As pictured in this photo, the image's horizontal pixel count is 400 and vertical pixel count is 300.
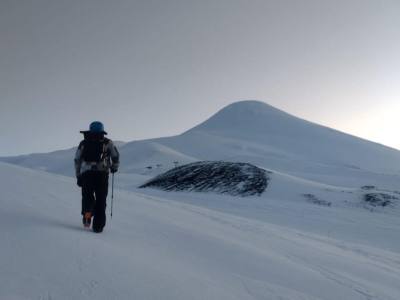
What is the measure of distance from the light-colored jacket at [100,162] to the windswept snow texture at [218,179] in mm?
16394

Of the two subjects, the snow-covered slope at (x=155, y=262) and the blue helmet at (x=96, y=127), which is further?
the blue helmet at (x=96, y=127)

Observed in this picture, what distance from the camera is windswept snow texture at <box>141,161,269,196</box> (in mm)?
22656

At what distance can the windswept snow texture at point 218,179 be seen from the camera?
22656 millimetres

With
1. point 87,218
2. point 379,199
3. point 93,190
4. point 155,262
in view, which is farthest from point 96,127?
point 379,199

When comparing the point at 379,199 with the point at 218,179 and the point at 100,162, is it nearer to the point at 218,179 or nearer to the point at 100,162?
the point at 218,179

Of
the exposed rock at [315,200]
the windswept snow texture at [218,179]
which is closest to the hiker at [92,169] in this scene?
the exposed rock at [315,200]

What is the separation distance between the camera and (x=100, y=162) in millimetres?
5621

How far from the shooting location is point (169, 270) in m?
4.24

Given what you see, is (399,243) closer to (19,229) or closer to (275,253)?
(275,253)

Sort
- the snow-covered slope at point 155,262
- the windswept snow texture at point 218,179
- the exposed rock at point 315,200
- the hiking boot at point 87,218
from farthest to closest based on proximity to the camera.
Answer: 1. the windswept snow texture at point 218,179
2. the exposed rock at point 315,200
3. the hiking boot at point 87,218
4. the snow-covered slope at point 155,262

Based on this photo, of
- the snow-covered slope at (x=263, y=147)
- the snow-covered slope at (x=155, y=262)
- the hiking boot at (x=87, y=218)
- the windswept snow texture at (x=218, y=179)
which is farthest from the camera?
the snow-covered slope at (x=263, y=147)

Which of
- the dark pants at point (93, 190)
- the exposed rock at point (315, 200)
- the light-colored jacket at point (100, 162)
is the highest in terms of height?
the light-colored jacket at point (100, 162)

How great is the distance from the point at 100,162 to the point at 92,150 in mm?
205

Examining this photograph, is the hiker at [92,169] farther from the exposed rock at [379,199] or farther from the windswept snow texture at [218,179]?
the exposed rock at [379,199]
